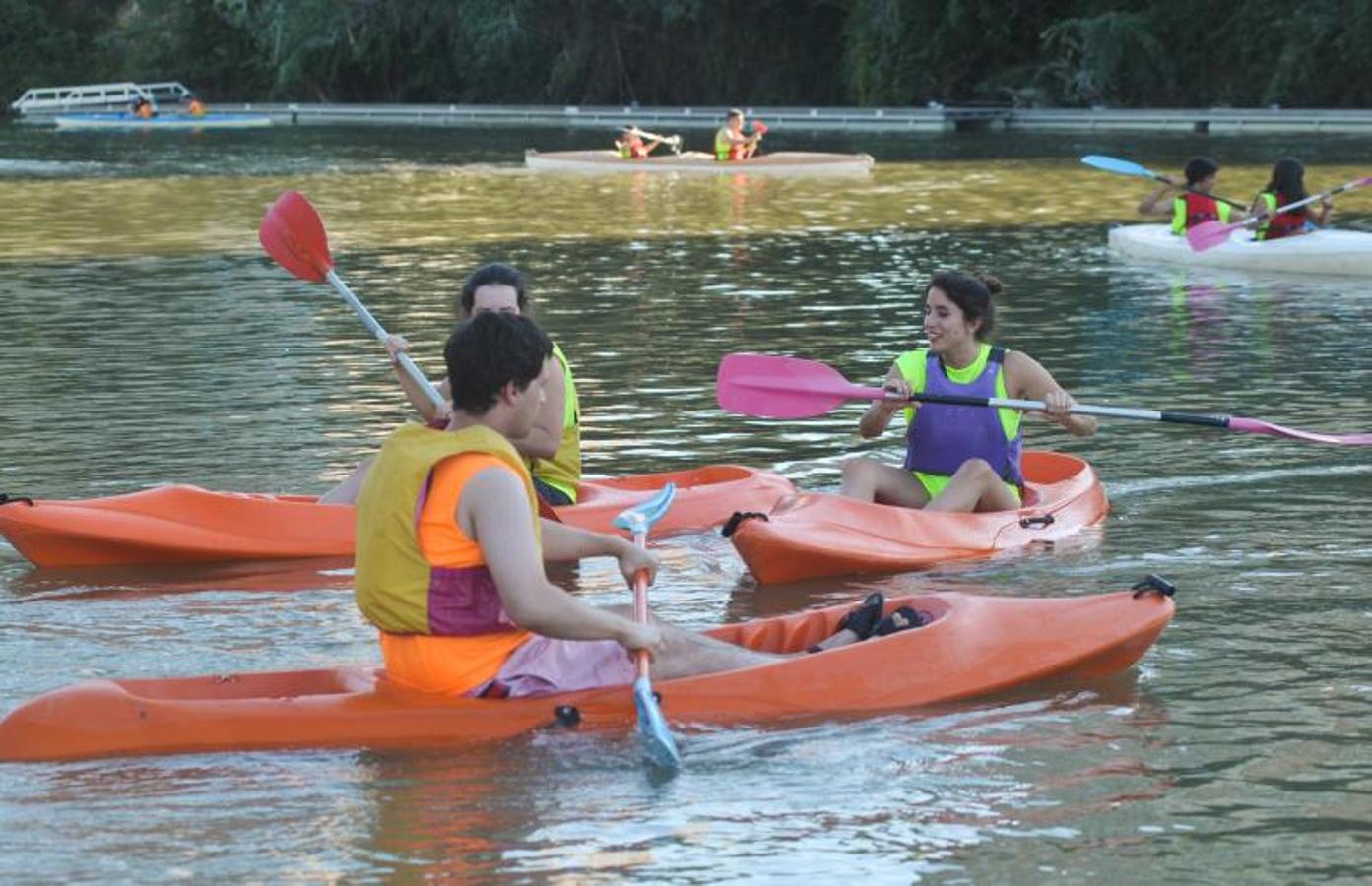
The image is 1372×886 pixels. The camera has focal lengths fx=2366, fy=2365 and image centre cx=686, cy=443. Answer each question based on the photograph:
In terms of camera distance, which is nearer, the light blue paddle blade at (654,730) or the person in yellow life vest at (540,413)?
the light blue paddle blade at (654,730)

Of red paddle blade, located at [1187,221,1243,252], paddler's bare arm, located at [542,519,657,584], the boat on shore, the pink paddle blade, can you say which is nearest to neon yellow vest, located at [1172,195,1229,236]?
red paddle blade, located at [1187,221,1243,252]

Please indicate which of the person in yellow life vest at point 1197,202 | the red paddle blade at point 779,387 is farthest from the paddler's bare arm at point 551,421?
the person in yellow life vest at point 1197,202

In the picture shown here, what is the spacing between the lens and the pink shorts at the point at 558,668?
578 centimetres

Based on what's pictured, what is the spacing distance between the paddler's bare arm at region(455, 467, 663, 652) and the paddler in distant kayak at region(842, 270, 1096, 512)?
2.93 meters

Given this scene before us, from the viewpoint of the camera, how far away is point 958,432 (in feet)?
27.6

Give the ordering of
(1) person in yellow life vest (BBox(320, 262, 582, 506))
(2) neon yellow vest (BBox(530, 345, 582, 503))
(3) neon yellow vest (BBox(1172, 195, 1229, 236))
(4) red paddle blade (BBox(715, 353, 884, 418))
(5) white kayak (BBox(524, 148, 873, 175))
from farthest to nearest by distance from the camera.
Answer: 1. (5) white kayak (BBox(524, 148, 873, 175))
2. (3) neon yellow vest (BBox(1172, 195, 1229, 236))
3. (4) red paddle blade (BBox(715, 353, 884, 418))
4. (2) neon yellow vest (BBox(530, 345, 582, 503))
5. (1) person in yellow life vest (BBox(320, 262, 582, 506))

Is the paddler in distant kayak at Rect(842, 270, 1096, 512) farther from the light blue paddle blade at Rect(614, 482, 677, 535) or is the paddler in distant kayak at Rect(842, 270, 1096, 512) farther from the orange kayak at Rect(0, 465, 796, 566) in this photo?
the light blue paddle blade at Rect(614, 482, 677, 535)

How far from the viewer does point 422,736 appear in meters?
5.78

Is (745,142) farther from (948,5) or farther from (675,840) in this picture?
(675,840)

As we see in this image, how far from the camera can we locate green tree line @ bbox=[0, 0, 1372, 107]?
37375 mm

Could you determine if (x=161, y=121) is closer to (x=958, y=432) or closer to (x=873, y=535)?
(x=958, y=432)

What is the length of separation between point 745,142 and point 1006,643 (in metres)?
23.2

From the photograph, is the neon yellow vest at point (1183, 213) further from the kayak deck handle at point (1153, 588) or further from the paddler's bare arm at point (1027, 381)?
the kayak deck handle at point (1153, 588)

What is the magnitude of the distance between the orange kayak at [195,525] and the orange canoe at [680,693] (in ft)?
6.98
